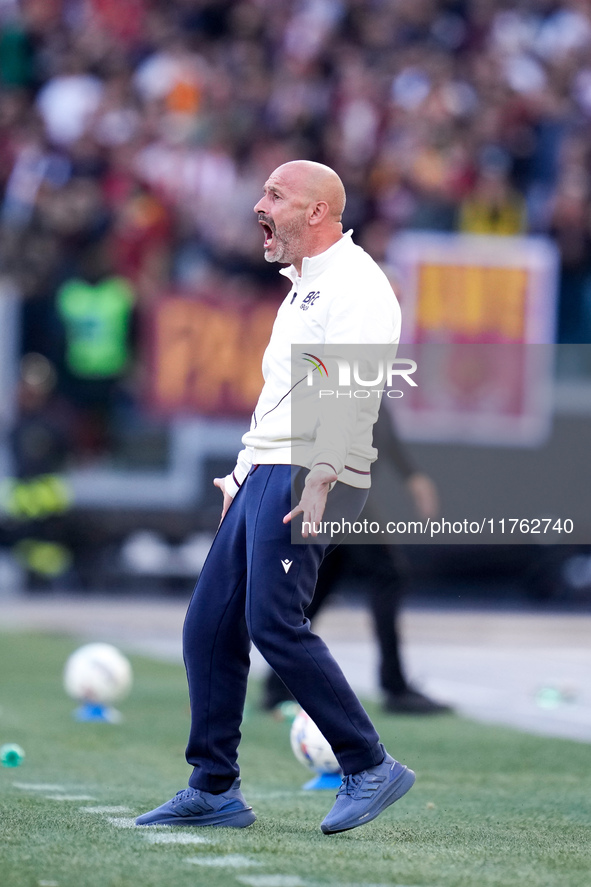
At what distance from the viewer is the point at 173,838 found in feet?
13.0

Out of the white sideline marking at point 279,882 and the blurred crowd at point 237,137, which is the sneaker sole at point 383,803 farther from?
the blurred crowd at point 237,137

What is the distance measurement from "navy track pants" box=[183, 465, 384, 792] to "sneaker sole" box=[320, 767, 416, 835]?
0.09 metres

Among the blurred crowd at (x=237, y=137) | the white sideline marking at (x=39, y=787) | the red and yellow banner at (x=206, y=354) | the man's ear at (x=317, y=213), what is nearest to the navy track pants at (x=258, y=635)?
the man's ear at (x=317, y=213)

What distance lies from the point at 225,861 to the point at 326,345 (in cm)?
135

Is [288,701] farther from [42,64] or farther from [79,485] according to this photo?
[42,64]

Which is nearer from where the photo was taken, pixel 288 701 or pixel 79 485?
pixel 288 701

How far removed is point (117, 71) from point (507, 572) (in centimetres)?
626

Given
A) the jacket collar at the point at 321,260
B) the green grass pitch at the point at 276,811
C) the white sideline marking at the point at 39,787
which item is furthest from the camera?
the white sideline marking at the point at 39,787

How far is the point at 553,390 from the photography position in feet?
45.2

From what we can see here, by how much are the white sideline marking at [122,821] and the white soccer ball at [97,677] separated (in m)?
3.12

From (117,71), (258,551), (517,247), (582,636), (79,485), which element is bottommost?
(582,636)

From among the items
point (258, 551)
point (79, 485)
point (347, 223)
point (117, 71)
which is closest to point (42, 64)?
point (117, 71)

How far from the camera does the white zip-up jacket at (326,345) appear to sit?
12.7 feet

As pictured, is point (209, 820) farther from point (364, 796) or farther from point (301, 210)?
point (301, 210)
